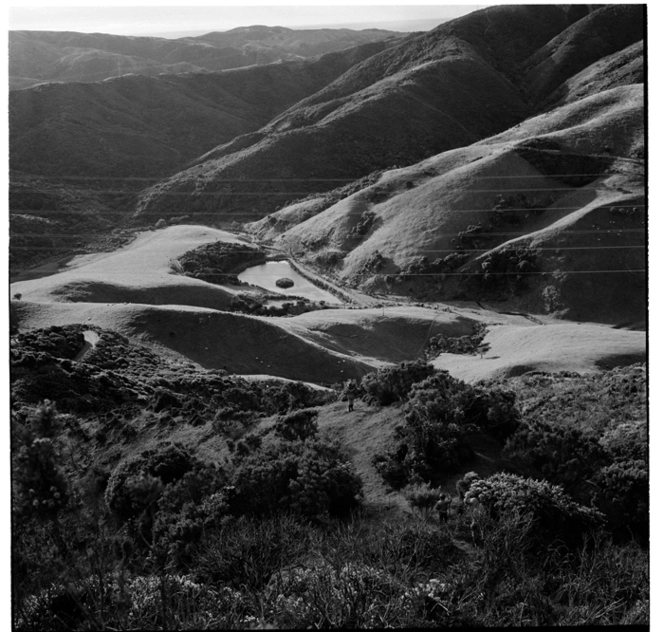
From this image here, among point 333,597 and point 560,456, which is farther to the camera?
point 560,456

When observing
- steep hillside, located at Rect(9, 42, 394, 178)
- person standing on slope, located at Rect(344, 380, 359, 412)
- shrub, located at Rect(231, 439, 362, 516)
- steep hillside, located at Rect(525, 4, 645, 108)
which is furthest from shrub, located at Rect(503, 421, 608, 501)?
steep hillside, located at Rect(525, 4, 645, 108)

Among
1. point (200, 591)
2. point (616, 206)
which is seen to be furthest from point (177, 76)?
point (200, 591)

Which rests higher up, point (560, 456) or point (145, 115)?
point (145, 115)

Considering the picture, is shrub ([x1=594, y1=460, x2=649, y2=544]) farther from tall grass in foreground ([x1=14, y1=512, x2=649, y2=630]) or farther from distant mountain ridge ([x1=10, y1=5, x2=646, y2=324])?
distant mountain ridge ([x1=10, y1=5, x2=646, y2=324])

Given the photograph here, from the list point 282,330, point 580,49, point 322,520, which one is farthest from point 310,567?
point 580,49

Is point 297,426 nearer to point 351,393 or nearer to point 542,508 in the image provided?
point 351,393

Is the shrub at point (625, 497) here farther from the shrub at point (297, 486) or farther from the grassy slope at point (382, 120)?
the grassy slope at point (382, 120)
